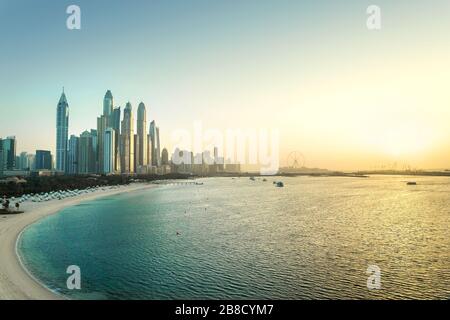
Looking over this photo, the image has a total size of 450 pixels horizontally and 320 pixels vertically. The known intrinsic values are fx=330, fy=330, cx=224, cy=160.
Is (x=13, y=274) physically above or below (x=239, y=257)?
above

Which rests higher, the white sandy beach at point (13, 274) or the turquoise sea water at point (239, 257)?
the white sandy beach at point (13, 274)

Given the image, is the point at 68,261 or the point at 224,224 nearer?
the point at 68,261

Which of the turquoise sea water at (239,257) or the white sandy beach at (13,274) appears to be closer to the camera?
the white sandy beach at (13,274)

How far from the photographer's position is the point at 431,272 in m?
30.9

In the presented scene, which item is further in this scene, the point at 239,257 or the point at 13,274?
the point at 239,257

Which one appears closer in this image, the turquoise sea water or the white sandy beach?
the white sandy beach

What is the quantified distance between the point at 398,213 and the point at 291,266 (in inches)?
2270

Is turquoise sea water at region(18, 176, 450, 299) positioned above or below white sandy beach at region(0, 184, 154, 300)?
below
